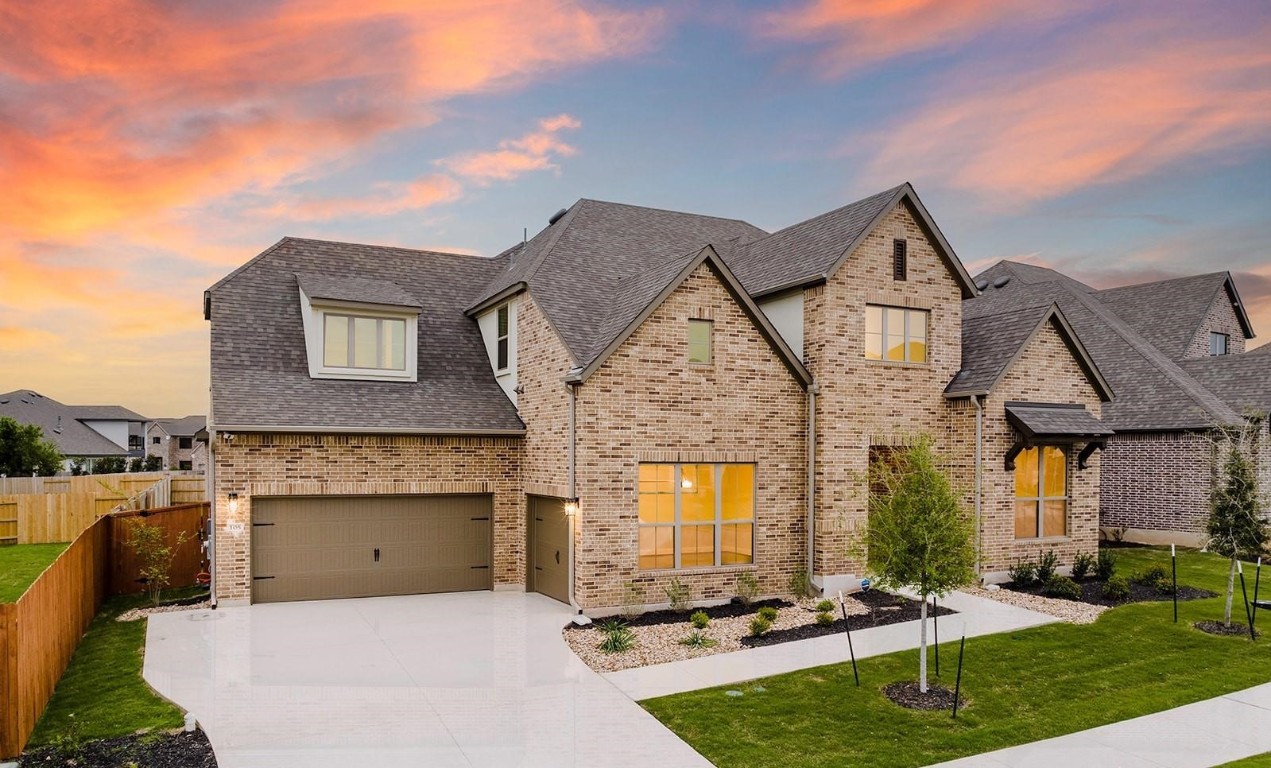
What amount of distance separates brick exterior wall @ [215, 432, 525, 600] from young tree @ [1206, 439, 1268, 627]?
12.9 m

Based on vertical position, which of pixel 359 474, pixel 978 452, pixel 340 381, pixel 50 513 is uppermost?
pixel 340 381

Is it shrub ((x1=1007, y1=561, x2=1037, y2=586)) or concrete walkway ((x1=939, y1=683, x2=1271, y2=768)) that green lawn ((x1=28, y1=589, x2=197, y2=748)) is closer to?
concrete walkway ((x1=939, y1=683, x2=1271, y2=768))

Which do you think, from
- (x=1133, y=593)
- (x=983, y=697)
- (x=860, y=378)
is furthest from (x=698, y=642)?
(x=1133, y=593)

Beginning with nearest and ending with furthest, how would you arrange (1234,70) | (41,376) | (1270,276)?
(1234,70), (1270,276), (41,376)

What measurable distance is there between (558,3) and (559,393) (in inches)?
300

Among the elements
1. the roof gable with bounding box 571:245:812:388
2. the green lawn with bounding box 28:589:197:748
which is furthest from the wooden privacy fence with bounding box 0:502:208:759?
the roof gable with bounding box 571:245:812:388

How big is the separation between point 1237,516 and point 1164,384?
41.0ft

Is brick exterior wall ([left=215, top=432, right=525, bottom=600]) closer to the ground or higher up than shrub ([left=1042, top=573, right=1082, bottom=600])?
higher up

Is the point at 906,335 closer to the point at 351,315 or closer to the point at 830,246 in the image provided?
the point at 830,246

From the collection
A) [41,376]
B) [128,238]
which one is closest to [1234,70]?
[128,238]

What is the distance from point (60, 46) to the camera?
1345cm

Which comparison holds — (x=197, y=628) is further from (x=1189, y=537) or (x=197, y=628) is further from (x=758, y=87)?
(x=1189, y=537)

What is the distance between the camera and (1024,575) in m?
16.0

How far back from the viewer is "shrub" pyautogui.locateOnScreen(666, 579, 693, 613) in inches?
556
